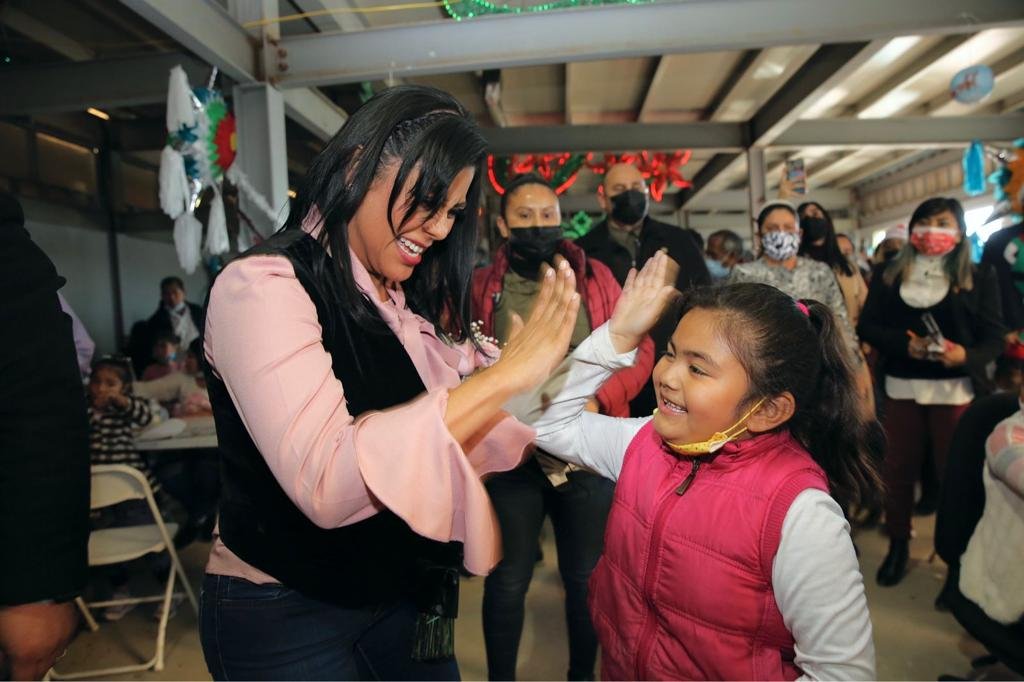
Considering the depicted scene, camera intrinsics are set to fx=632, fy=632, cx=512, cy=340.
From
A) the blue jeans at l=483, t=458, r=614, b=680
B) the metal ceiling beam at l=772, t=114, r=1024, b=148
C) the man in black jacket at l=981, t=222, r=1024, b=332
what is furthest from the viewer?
the metal ceiling beam at l=772, t=114, r=1024, b=148

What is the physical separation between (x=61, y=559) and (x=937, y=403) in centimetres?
305

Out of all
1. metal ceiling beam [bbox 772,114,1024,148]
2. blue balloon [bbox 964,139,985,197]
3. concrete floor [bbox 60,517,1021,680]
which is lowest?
concrete floor [bbox 60,517,1021,680]

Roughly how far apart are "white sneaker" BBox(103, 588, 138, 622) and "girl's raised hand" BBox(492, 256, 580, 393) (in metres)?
2.86

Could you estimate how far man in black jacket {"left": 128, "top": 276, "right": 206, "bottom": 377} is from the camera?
482cm

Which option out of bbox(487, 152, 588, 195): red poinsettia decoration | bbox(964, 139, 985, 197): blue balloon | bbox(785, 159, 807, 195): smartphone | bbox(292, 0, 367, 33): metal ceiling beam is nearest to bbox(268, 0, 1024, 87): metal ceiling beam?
bbox(292, 0, 367, 33): metal ceiling beam

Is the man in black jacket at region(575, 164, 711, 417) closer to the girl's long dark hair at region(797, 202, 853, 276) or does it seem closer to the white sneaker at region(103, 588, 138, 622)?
the girl's long dark hair at region(797, 202, 853, 276)

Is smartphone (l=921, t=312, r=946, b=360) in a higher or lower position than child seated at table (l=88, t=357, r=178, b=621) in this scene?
higher

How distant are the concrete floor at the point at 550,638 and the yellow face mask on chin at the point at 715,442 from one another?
151cm

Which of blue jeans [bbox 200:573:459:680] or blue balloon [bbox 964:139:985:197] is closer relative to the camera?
blue jeans [bbox 200:573:459:680]

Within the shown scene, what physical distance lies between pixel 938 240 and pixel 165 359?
4647mm

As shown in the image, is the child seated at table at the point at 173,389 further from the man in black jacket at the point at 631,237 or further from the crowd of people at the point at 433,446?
the crowd of people at the point at 433,446

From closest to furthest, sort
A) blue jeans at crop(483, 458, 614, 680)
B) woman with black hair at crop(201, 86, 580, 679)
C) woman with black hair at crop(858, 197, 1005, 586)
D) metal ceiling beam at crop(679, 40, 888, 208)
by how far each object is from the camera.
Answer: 1. woman with black hair at crop(201, 86, 580, 679)
2. blue jeans at crop(483, 458, 614, 680)
3. woman with black hair at crop(858, 197, 1005, 586)
4. metal ceiling beam at crop(679, 40, 888, 208)

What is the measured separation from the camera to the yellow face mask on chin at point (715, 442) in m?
1.10

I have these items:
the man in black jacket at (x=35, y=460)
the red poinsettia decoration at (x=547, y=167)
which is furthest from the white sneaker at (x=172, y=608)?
the red poinsettia decoration at (x=547, y=167)
